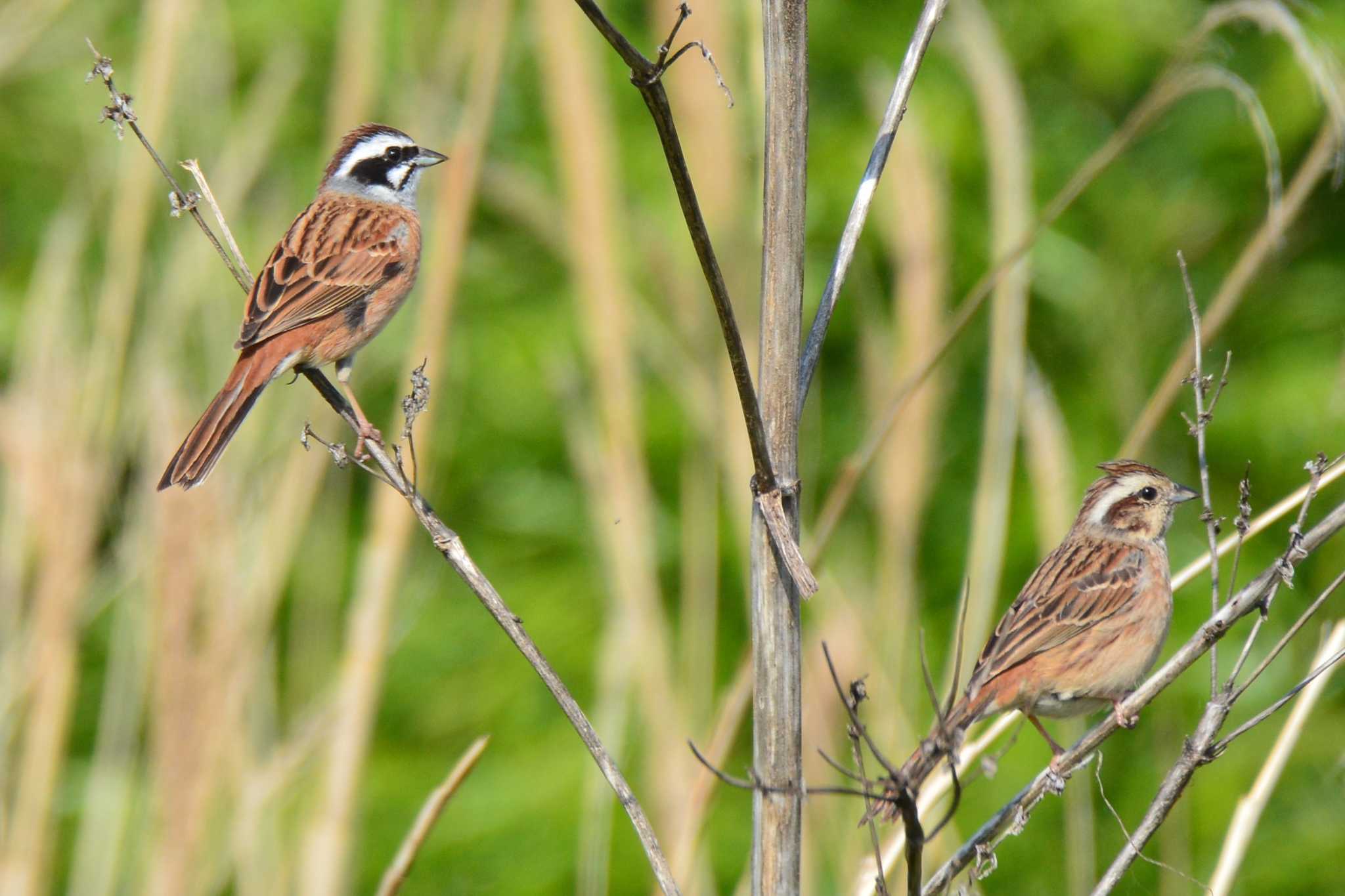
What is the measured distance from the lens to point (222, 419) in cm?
319

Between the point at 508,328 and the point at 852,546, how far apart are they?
2620 millimetres

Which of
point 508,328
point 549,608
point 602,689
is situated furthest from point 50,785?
point 508,328

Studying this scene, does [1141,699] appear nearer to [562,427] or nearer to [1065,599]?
[1065,599]

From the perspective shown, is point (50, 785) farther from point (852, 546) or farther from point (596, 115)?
point (852, 546)

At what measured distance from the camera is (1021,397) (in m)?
3.70

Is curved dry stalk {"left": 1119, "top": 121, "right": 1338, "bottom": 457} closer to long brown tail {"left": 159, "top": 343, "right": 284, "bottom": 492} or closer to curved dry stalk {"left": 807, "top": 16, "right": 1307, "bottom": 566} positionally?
curved dry stalk {"left": 807, "top": 16, "right": 1307, "bottom": 566}

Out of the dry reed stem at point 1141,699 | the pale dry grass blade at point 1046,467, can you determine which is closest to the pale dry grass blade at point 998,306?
the pale dry grass blade at point 1046,467

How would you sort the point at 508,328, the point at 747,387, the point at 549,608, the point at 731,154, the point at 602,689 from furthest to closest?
the point at 508,328 → the point at 549,608 → the point at 602,689 → the point at 731,154 → the point at 747,387

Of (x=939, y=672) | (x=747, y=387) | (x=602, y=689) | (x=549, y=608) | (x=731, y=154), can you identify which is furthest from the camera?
(x=549, y=608)

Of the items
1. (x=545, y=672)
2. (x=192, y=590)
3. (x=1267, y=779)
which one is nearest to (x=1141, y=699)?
(x=1267, y=779)

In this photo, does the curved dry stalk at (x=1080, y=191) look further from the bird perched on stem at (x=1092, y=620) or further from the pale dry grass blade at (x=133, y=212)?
the pale dry grass blade at (x=133, y=212)

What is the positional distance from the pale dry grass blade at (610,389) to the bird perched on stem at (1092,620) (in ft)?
2.44

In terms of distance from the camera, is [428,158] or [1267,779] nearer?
[1267,779]

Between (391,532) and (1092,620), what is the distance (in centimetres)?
161
